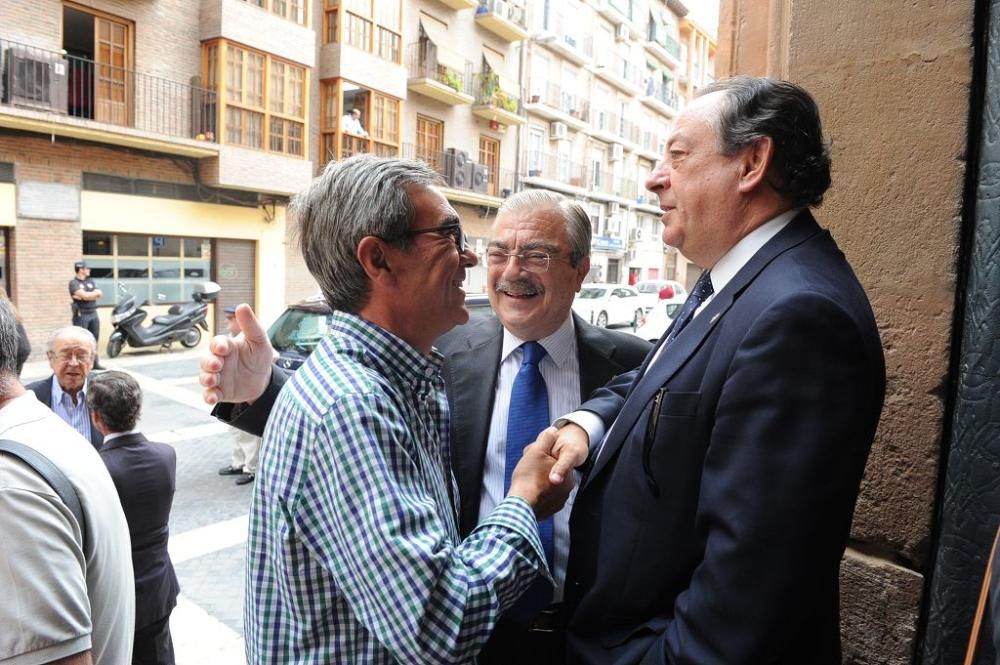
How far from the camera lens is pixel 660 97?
34.0 meters

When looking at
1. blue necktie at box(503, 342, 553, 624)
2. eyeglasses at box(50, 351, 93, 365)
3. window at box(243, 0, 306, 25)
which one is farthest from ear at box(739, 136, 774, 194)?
window at box(243, 0, 306, 25)

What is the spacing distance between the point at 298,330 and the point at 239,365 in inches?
236

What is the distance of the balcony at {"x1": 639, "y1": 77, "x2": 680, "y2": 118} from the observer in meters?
33.1

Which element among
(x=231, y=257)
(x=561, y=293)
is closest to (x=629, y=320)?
(x=231, y=257)

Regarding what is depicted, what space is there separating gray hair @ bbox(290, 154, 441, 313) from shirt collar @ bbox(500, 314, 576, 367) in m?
0.88

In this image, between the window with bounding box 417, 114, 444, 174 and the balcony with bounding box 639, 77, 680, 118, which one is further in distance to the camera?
the balcony with bounding box 639, 77, 680, 118

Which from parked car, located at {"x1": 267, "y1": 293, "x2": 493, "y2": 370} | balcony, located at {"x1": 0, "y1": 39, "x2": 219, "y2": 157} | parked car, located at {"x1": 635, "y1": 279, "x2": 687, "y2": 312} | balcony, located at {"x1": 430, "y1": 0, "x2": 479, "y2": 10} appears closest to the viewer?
parked car, located at {"x1": 267, "y1": 293, "x2": 493, "y2": 370}

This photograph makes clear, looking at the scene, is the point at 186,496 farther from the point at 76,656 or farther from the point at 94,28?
the point at 94,28

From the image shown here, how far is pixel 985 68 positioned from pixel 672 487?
1323 mm

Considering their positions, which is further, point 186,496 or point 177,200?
point 177,200

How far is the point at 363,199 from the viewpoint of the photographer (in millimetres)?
1262

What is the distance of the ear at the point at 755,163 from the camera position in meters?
1.30

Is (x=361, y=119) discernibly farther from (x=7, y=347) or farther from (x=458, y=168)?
(x=7, y=347)

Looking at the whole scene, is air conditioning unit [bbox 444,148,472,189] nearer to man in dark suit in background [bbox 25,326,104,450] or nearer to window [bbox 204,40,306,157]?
window [bbox 204,40,306,157]
